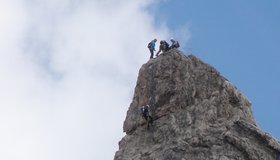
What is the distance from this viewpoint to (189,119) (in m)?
58.6

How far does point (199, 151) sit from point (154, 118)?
6666mm

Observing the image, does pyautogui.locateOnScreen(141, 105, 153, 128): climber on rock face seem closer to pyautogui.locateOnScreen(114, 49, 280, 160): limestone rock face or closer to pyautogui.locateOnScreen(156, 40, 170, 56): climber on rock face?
pyautogui.locateOnScreen(114, 49, 280, 160): limestone rock face

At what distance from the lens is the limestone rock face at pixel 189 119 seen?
55.5 meters

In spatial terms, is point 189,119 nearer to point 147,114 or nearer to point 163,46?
point 147,114

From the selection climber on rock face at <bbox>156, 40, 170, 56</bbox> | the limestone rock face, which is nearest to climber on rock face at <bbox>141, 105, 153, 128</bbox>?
the limestone rock face

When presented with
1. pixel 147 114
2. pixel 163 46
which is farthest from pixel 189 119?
pixel 163 46

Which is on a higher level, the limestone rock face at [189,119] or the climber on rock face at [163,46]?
the climber on rock face at [163,46]

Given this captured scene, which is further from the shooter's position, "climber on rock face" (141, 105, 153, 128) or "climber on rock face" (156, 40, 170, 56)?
"climber on rock face" (156, 40, 170, 56)

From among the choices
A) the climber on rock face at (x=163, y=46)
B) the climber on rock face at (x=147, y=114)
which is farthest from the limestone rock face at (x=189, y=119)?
the climber on rock face at (x=163, y=46)

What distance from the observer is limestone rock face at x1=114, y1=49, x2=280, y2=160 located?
5553cm

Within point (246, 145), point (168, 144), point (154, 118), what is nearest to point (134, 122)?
point (154, 118)

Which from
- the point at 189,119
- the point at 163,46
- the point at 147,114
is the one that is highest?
the point at 163,46

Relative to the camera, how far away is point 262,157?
55.4 m

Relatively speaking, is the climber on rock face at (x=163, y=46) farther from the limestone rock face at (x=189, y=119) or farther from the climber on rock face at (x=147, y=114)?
the climber on rock face at (x=147, y=114)
